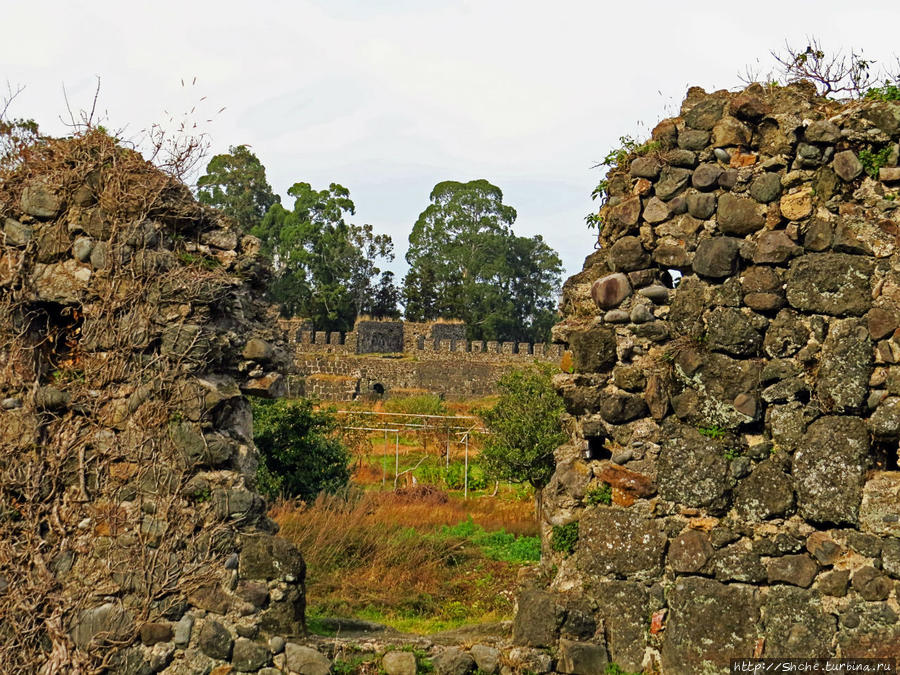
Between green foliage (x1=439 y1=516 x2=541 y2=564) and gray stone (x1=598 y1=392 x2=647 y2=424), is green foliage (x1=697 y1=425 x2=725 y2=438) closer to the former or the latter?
gray stone (x1=598 y1=392 x2=647 y2=424)

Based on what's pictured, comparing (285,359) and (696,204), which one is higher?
(696,204)

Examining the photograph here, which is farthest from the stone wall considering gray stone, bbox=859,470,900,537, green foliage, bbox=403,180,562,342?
gray stone, bbox=859,470,900,537

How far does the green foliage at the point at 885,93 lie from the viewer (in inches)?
208

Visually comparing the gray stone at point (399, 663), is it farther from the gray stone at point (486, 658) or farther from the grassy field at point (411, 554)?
the grassy field at point (411, 554)

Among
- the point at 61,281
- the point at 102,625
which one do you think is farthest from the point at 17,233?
the point at 102,625

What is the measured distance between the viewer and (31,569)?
5688 millimetres

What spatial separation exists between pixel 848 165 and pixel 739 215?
0.67 meters

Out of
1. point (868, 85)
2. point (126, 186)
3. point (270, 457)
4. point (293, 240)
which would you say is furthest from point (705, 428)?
point (293, 240)

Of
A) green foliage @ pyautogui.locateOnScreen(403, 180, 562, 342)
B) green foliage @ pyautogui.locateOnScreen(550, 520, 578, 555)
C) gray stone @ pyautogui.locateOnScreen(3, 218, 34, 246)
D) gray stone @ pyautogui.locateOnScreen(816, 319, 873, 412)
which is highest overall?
green foliage @ pyautogui.locateOnScreen(403, 180, 562, 342)

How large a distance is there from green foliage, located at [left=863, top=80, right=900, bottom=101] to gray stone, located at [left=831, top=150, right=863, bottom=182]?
1.24 ft

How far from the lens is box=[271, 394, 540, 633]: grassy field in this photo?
8.17 meters

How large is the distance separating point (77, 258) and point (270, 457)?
26.2 feet

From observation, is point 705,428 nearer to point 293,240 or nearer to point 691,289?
point 691,289

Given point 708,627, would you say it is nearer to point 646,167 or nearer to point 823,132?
point 646,167
